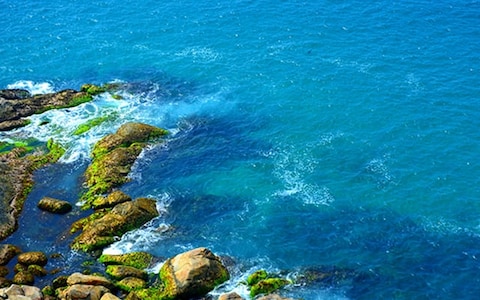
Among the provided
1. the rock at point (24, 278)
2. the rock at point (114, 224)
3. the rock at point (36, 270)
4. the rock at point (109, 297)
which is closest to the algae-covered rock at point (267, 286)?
the rock at point (109, 297)

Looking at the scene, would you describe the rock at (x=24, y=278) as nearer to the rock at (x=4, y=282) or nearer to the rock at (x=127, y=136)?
the rock at (x=4, y=282)

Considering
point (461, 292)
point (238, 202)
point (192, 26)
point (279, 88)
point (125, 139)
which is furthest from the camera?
point (192, 26)

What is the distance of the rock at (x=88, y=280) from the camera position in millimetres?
67875

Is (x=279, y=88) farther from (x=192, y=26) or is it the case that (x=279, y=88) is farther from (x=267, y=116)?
(x=192, y=26)

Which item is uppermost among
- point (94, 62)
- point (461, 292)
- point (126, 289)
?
point (94, 62)

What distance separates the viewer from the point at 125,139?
95.2 m

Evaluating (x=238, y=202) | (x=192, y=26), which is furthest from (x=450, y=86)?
(x=192, y=26)

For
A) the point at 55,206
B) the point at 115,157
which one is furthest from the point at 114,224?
the point at 115,157

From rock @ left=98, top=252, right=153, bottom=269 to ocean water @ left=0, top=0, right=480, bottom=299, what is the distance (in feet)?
5.78

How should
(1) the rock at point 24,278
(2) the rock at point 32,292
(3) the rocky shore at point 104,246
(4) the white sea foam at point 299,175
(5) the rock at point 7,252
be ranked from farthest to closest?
(4) the white sea foam at point 299,175 → (5) the rock at point 7,252 → (1) the rock at point 24,278 → (3) the rocky shore at point 104,246 → (2) the rock at point 32,292

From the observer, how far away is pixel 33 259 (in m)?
73.5

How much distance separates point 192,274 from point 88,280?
12013 mm

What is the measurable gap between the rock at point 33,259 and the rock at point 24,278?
7.52 ft

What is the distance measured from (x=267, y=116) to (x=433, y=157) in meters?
28.6
